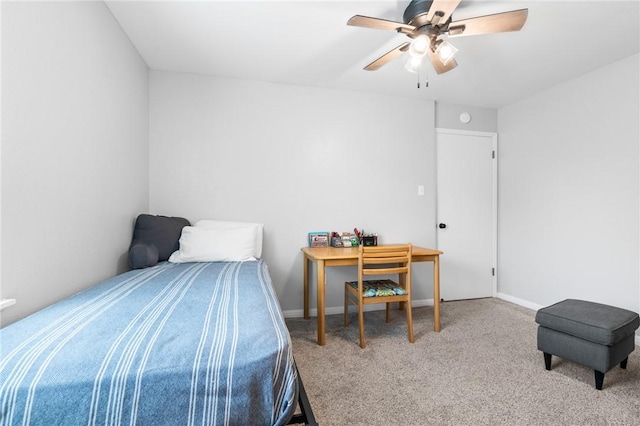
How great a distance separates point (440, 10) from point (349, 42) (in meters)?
0.83

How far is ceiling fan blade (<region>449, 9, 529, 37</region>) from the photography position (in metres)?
1.46

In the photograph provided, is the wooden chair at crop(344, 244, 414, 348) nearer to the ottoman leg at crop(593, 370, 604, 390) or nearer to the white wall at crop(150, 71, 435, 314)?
the white wall at crop(150, 71, 435, 314)

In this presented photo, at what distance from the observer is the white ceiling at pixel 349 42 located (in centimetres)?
178

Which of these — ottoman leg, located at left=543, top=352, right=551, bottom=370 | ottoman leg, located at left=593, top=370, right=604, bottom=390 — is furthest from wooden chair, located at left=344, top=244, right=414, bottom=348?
ottoman leg, located at left=593, top=370, right=604, bottom=390

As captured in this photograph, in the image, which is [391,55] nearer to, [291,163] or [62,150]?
[291,163]

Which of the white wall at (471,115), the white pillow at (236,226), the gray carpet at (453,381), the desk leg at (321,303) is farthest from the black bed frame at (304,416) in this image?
the white wall at (471,115)

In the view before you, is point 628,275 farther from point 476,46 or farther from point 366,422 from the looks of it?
point 366,422

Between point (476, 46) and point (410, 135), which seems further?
point (410, 135)

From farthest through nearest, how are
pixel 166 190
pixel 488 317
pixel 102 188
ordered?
pixel 488 317 → pixel 166 190 → pixel 102 188

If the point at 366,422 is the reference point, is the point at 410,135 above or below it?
above

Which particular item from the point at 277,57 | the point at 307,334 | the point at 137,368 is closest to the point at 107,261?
the point at 137,368

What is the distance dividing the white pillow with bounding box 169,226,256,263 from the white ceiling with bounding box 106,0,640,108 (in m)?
1.49

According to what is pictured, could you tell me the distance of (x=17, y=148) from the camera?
111cm

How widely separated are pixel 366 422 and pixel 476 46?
2.70 m
